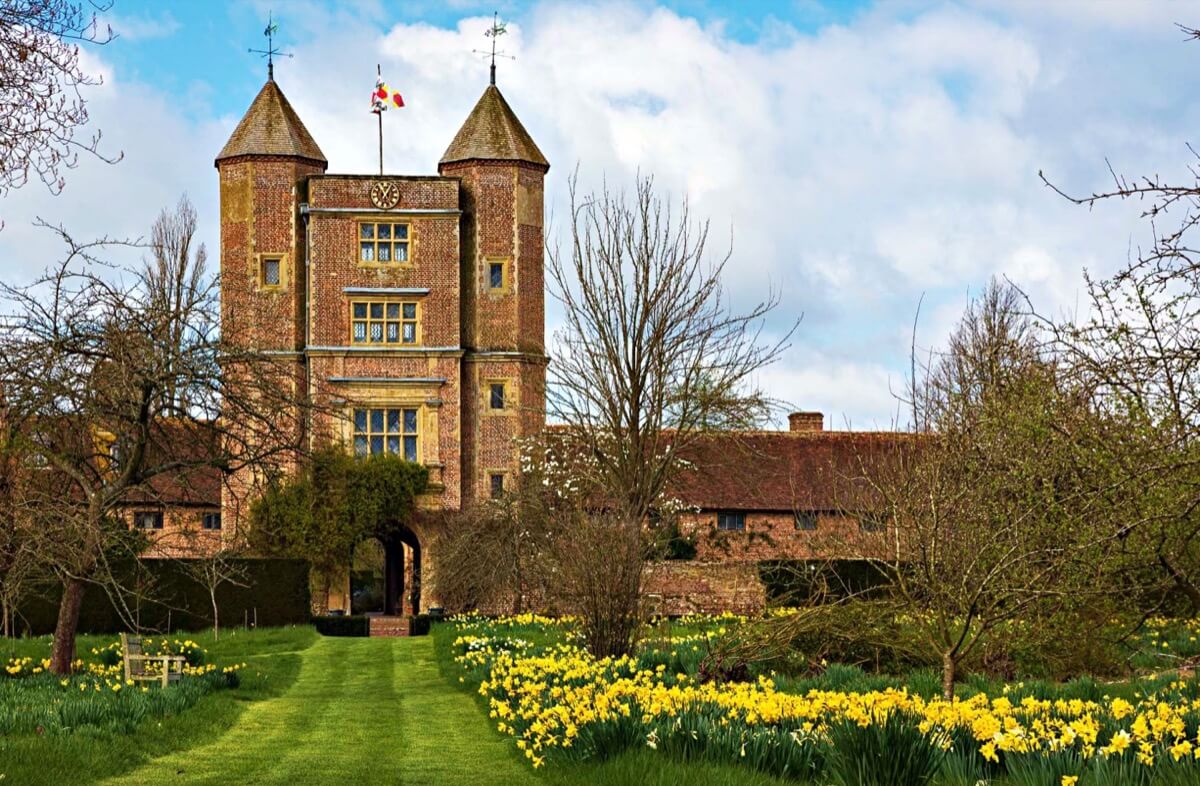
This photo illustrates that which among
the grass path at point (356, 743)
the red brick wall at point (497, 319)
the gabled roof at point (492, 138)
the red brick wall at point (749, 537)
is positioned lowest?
the grass path at point (356, 743)

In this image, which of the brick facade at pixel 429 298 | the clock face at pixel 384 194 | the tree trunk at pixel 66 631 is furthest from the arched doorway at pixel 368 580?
the tree trunk at pixel 66 631

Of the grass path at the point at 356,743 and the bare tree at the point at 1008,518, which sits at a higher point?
the bare tree at the point at 1008,518

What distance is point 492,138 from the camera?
41594 millimetres

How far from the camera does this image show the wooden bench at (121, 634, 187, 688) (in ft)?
53.5

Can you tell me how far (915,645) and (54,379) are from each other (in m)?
9.35

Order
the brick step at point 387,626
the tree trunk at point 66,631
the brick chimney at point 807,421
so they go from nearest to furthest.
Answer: the tree trunk at point 66,631 < the brick step at point 387,626 < the brick chimney at point 807,421

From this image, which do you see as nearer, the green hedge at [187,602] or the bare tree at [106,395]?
the bare tree at [106,395]

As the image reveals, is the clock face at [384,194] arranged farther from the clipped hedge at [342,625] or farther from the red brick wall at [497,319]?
the clipped hedge at [342,625]

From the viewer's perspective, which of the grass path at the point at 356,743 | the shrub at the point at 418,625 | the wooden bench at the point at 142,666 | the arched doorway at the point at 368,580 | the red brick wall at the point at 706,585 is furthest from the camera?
the arched doorway at the point at 368,580

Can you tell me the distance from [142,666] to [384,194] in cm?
2454

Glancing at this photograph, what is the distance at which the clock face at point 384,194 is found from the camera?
40.6 meters

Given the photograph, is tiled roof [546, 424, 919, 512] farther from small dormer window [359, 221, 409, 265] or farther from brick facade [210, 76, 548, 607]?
small dormer window [359, 221, 409, 265]

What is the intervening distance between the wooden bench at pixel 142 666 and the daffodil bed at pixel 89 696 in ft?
0.42

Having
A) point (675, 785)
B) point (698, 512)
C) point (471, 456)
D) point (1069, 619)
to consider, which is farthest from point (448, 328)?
point (675, 785)
